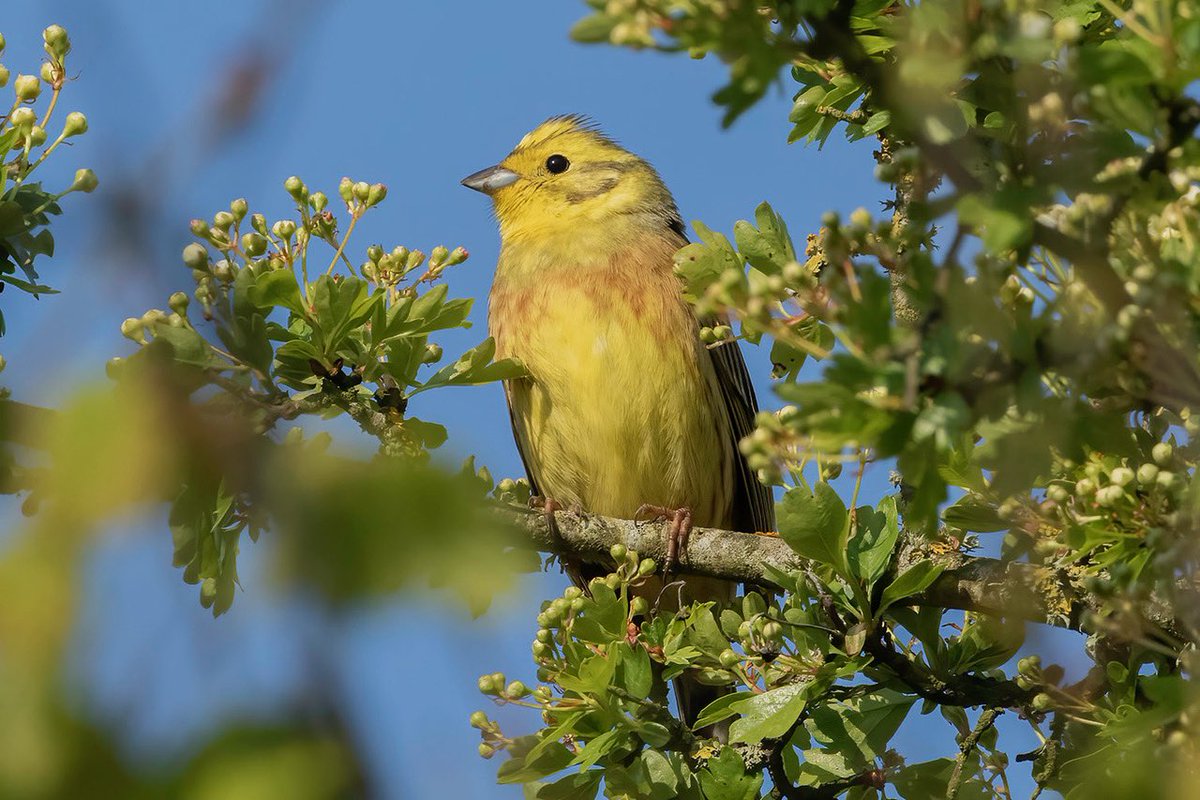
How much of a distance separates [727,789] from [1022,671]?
756mm

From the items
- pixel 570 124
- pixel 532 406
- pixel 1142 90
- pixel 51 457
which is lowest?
pixel 51 457

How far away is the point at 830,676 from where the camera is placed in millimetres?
3420

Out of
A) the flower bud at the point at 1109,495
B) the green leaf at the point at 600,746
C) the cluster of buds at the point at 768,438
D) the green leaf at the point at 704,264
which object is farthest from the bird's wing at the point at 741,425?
the cluster of buds at the point at 768,438

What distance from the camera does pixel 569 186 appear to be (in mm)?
6430

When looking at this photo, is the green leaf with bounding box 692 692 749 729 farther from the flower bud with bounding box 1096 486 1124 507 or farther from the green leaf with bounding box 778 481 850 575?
the flower bud with bounding box 1096 486 1124 507

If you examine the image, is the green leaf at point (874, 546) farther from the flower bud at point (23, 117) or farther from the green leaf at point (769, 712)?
the flower bud at point (23, 117)

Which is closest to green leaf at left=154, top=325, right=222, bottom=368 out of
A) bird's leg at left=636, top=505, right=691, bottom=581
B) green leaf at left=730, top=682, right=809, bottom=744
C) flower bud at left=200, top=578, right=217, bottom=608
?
flower bud at left=200, top=578, right=217, bottom=608

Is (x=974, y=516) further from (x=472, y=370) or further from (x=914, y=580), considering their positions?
(x=472, y=370)

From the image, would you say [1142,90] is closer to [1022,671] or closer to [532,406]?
[1022,671]

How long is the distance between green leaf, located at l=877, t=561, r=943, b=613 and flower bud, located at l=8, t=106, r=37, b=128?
2.46 m

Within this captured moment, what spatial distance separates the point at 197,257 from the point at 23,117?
718 millimetres

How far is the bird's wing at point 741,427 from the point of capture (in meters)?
5.96

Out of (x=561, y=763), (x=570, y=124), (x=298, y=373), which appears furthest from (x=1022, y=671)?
(x=570, y=124)

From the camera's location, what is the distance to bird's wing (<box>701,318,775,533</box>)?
19.6ft
